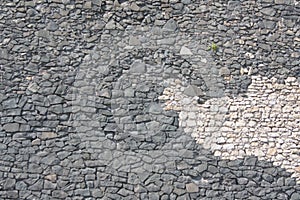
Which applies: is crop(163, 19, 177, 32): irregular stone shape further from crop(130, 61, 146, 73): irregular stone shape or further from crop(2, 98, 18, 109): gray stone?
crop(2, 98, 18, 109): gray stone

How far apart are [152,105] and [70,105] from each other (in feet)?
2.94

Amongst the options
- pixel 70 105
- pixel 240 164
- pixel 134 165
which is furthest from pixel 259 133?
pixel 70 105

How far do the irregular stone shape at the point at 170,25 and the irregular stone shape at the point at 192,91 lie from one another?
707 millimetres

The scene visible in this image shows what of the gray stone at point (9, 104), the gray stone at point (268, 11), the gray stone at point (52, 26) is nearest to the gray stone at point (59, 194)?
the gray stone at point (9, 104)

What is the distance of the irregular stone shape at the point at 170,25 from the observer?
6.42m

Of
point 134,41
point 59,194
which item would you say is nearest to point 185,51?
point 134,41

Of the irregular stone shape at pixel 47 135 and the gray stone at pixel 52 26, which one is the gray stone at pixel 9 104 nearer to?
the irregular stone shape at pixel 47 135

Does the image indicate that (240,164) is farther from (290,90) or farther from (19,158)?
(19,158)

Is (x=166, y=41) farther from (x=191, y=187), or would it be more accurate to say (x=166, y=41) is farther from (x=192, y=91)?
(x=191, y=187)

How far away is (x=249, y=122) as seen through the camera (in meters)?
6.23

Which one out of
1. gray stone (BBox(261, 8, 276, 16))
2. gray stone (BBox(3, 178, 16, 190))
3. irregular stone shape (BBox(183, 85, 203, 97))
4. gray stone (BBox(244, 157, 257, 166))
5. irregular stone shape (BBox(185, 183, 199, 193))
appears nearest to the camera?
gray stone (BBox(3, 178, 16, 190))

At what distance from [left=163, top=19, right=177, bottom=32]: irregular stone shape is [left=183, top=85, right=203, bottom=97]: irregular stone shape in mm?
707

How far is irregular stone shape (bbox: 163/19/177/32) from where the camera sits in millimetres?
6422

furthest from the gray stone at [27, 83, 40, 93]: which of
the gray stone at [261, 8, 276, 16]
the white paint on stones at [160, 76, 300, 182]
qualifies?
the gray stone at [261, 8, 276, 16]
